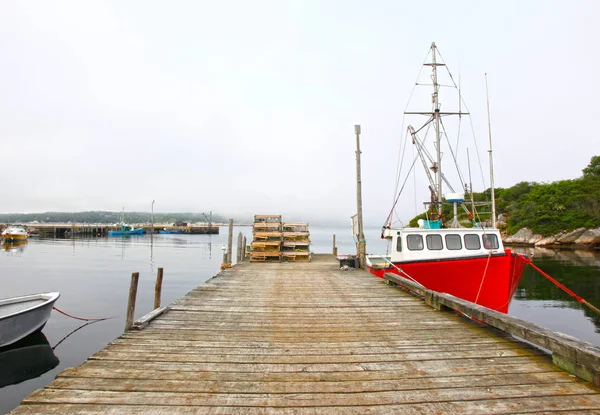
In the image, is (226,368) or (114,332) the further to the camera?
(114,332)

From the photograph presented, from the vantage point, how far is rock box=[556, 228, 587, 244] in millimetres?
47541

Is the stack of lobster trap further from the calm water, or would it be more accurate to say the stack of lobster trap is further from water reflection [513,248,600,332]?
water reflection [513,248,600,332]

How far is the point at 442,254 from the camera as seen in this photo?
1230cm

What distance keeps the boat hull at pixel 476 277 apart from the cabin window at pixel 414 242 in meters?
0.69

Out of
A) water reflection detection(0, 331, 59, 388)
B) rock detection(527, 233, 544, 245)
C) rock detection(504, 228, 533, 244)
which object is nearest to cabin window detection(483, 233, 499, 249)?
water reflection detection(0, 331, 59, 388)

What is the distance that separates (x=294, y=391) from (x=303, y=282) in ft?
25.4

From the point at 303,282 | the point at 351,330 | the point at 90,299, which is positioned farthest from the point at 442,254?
the point at 90,299

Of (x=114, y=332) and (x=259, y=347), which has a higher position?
(x=259, y=347)

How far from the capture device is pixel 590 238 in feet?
150

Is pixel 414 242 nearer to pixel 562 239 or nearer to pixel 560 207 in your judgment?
pixel 562 239

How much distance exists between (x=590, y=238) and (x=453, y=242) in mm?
47148

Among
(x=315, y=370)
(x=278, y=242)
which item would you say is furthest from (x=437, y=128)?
(x=315, y=370)

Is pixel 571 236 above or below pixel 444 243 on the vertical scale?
below

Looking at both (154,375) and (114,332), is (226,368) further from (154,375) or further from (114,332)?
(114,332)
